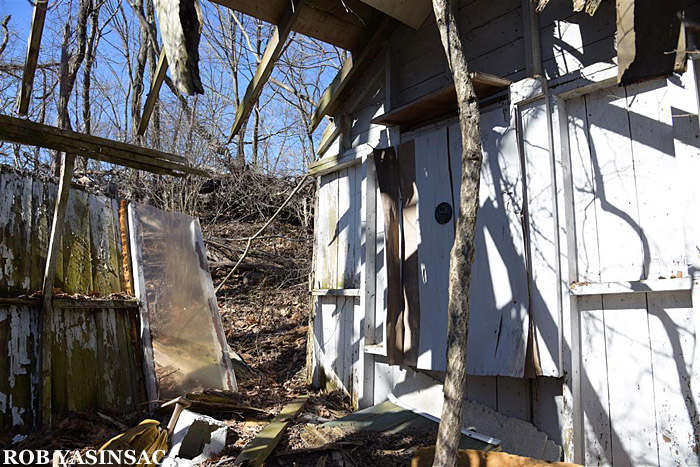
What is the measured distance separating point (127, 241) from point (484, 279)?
407cm

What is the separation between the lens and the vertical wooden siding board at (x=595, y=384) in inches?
148

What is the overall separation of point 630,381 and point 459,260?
188cm

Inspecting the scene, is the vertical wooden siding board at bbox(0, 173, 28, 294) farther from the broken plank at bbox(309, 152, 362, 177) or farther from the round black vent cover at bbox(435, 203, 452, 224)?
the round black vent cover at bbox(435, 203, 452, 224)

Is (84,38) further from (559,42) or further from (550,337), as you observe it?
(550,337)

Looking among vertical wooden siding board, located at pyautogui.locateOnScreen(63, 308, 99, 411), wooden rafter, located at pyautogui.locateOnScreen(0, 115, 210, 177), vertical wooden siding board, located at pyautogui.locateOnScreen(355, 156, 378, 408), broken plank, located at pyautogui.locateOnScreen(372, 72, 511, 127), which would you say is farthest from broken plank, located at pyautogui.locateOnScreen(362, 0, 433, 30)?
vertical wooden siding board, located at pyautogui.locateOnScreen(63, 308, 99, 411)

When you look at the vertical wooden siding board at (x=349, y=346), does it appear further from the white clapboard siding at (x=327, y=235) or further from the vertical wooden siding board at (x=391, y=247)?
the vertical wooden siding board at (x=391, y=247)

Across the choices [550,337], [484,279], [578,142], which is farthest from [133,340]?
[578,142]

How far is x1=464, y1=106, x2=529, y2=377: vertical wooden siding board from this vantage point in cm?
418

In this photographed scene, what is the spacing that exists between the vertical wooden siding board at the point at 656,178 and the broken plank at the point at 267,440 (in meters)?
3.12

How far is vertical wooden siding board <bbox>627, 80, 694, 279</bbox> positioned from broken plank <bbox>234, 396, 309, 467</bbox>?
3.12 metres

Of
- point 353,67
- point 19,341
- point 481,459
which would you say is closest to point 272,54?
point 353,67

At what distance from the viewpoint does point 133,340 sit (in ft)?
17.8

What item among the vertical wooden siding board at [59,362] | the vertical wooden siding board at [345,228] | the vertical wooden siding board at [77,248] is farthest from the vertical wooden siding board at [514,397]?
the vertical wooden siding board at [77,248]

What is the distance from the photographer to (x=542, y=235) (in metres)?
4.12
